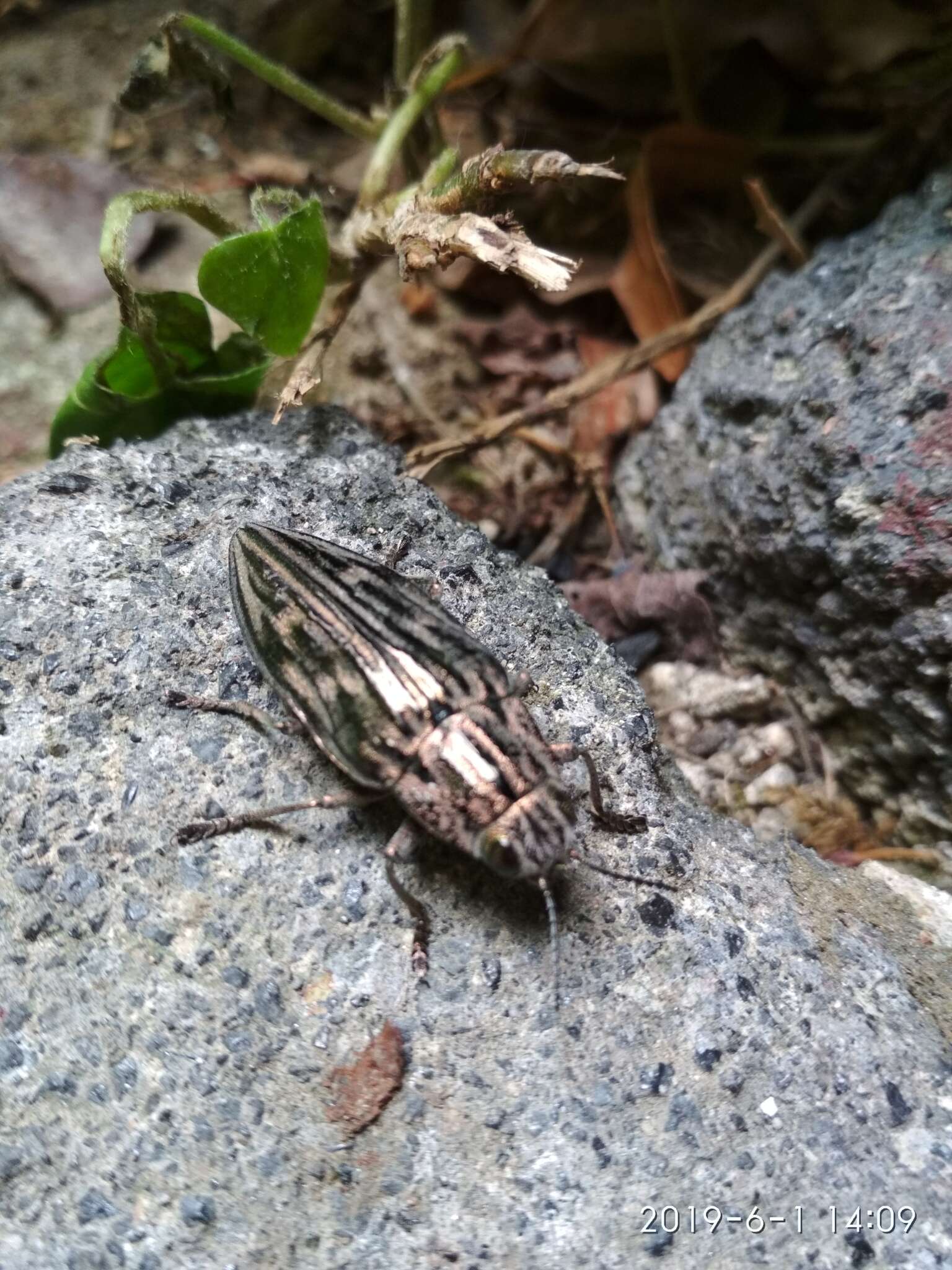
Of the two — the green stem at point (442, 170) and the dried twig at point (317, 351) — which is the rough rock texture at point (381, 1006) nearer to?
the dried twig at point (317, 351)

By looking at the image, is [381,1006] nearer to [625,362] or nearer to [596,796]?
[596,796]

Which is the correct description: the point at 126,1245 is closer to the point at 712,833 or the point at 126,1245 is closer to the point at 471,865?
the point at 471,865

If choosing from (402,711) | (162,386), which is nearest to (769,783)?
(402,711)

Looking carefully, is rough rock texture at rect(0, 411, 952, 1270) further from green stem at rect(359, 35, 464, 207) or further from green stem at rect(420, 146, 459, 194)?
green stem at rect(359, 35, 464, 207)

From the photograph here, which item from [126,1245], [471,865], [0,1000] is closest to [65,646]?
[0,1000]

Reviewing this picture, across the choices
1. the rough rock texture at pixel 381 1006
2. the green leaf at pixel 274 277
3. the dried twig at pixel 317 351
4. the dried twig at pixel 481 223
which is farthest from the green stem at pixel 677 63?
the rough rock texture at pixel 381 1006
